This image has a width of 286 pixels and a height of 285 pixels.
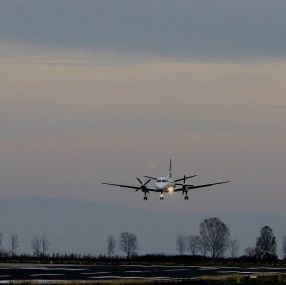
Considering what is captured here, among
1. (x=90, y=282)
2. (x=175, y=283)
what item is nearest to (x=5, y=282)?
(x=90, y=282)

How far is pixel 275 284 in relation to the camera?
124938mm

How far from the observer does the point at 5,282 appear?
117438 millimetres

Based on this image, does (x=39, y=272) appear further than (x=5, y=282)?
Yes

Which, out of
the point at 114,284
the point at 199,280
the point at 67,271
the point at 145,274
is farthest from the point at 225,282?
the point at 67,271

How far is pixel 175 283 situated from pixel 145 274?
27.6 meters

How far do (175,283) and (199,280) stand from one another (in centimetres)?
731

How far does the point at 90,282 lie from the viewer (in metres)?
121

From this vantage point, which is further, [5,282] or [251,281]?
[251,281]

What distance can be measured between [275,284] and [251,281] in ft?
13.6

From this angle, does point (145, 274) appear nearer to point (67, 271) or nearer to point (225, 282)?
point (67, 271)

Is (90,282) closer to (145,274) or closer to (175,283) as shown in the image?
(175,283)

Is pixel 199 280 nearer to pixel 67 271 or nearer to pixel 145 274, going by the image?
pixel 145 274

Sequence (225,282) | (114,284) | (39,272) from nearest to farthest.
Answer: (114,284)
(225,282)
(39,272)

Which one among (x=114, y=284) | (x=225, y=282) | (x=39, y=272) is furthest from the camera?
(x=39, y=272)
